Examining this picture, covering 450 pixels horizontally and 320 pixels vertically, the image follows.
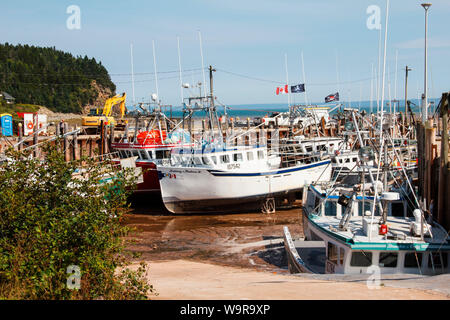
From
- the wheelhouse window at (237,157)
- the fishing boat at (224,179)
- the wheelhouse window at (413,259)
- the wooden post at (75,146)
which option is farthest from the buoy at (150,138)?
the wheelhouse window at (413,259)

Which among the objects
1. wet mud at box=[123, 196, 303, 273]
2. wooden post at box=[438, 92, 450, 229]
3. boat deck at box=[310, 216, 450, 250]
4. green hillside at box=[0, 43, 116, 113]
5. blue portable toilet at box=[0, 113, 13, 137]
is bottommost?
wet mud at box=[123, 196, 303, 273]

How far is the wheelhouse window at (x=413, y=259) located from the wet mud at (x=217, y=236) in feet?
15.9

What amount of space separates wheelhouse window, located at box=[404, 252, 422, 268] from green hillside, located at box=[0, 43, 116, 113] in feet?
264

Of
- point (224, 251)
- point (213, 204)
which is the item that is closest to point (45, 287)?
point (224, 251)

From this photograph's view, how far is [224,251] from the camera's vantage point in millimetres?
20703

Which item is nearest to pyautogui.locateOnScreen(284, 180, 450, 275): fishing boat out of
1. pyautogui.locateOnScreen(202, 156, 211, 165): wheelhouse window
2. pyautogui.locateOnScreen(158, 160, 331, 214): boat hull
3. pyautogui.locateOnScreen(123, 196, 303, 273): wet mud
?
pyautogui.locateOnScreen(123, 196, 303, 273): wet mud

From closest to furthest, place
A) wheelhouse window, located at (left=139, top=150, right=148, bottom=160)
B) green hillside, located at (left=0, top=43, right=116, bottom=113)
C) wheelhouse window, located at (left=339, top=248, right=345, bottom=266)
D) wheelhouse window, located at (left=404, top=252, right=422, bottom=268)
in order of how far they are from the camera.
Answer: wheelhouse window, located at (left=404, top=252, right=422, bottom=268), wheelhouse window, located at (left=339, top=248, right=345, bottom=266), wheelhouse window, located at (left=139, top=150, right=148, bottom=160), green hillside, located at (left=0, top=43, right=116, bottom=113)

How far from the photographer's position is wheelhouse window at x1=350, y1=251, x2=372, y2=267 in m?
13.4

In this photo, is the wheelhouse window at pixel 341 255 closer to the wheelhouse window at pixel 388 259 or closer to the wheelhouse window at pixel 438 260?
the wheelhouse window at pixel 388 259

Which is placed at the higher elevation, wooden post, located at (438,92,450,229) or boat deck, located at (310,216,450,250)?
wooden post, located at (438,92,450,229)

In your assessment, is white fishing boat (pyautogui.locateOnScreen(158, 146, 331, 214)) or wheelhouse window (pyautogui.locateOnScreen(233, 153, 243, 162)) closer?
white fishing boat (pyautogui.locateOnScreen(158, 146, 331, 214))

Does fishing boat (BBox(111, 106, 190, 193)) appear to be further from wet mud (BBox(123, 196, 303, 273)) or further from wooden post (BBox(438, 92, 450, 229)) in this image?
wooden post (BBox(438, 92, 450, 229))
